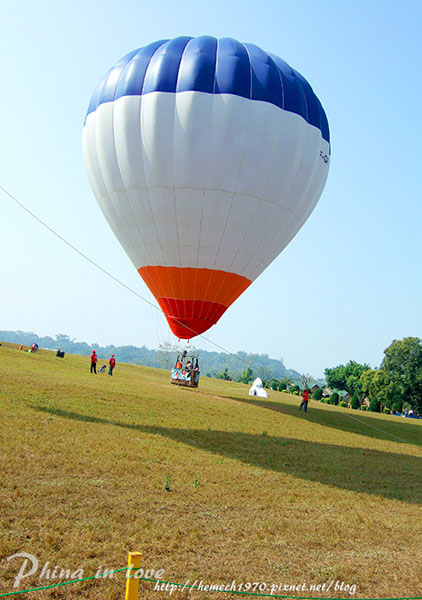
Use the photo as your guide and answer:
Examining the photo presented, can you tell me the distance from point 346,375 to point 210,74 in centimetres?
10155

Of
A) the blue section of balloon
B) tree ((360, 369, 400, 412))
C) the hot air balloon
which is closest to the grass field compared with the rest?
the hot air balloon

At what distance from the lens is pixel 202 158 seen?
20.2 metres

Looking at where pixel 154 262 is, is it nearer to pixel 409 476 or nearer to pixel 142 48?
pixel 142 48

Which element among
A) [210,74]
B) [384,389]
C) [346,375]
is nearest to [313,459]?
[210,74]

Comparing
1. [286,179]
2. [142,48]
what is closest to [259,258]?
[286,179]

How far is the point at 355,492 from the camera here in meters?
11.3

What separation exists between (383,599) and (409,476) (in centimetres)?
936

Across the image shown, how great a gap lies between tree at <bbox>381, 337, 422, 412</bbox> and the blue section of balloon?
53.3 meters

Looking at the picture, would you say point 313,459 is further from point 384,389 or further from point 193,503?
point 384,389

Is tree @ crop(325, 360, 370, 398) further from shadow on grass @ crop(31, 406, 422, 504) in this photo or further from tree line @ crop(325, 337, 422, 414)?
shadow on grass @ crop(31, 406, 422, 504)

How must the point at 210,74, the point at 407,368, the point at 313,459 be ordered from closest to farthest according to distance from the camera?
1. the point at 313,459
2. the point at 210,74
3. the point at 407,368

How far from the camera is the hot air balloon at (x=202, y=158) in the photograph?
66.4 feet

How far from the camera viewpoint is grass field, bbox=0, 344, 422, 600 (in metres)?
6.40

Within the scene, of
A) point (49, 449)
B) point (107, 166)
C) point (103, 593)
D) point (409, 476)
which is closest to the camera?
point (103, 593)
